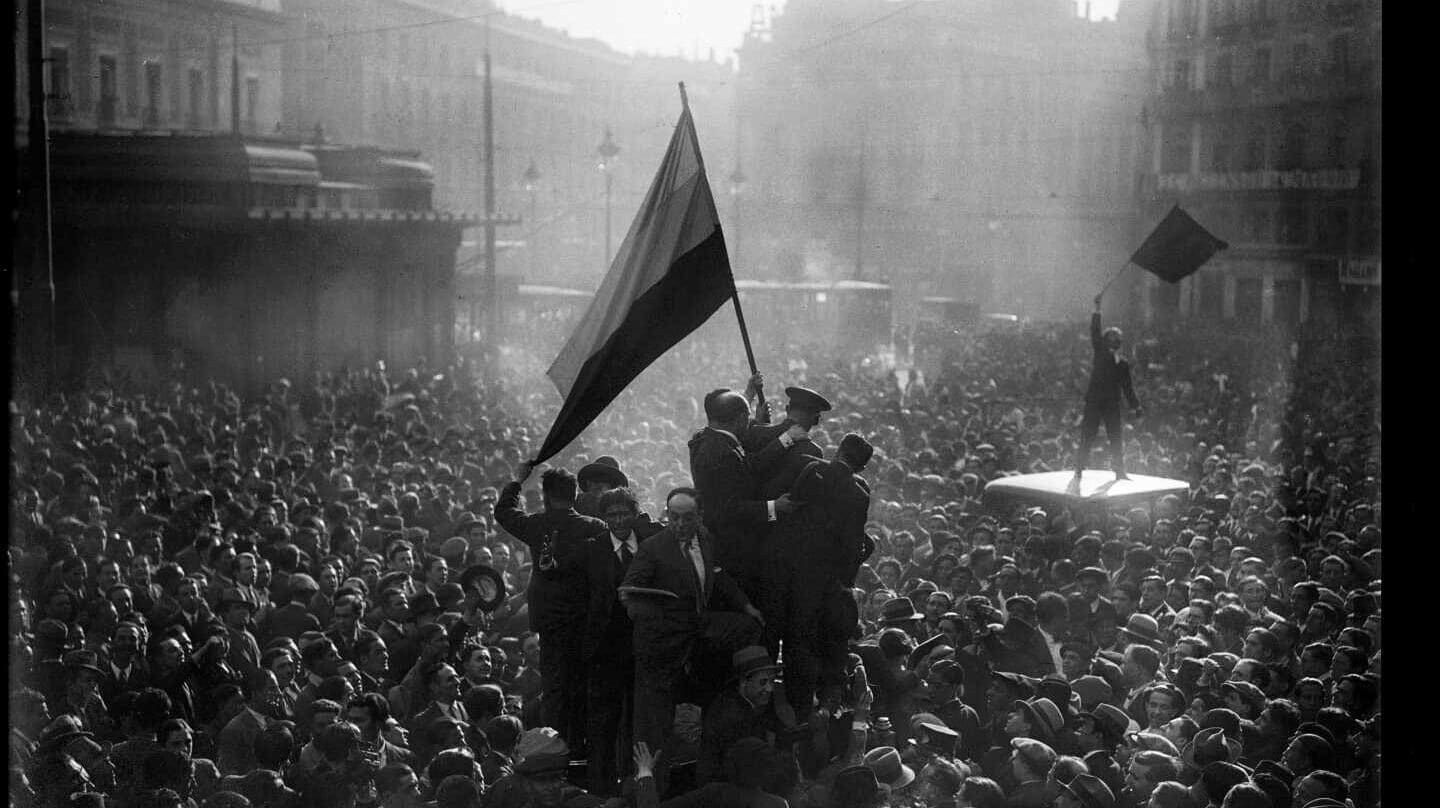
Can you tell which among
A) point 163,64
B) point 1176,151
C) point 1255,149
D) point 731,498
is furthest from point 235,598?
point 1176,151

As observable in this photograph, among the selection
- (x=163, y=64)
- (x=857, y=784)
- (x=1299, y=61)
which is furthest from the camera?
(x=1299, y=61)

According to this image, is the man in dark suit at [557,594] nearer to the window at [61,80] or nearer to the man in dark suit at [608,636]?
the man in dark suit at [608,636]

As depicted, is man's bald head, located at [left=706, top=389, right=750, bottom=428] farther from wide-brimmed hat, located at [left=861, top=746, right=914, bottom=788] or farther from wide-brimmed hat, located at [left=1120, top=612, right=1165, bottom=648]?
A: wide-brimmed hat, located at [left=1120, top=612, right=1165, bottom=648]

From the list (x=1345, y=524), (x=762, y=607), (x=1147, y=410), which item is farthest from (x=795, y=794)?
(x=1147, y=410)

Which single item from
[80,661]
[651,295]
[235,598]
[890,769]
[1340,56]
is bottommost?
[890,769]

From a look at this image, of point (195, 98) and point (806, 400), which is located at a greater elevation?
point (195, 98)

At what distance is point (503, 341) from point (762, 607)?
34643mm

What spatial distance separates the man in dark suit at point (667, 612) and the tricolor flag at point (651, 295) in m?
1.04

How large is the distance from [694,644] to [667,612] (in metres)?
0.25

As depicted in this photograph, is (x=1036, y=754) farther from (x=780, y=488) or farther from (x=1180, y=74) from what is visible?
(x=1180, y=74)

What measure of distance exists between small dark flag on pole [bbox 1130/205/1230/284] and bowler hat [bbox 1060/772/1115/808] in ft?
37.4

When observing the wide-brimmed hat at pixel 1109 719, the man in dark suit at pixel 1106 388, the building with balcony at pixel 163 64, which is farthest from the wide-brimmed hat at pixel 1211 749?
the building with balcony at pixel 163 64

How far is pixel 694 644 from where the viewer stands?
25.0ft

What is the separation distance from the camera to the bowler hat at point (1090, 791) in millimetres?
6992
